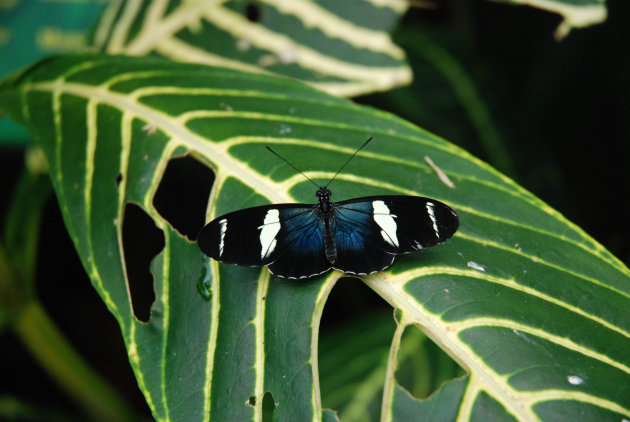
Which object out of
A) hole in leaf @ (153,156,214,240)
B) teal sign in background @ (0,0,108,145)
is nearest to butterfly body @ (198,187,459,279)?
hole in leaf @ (153,156,214,240)

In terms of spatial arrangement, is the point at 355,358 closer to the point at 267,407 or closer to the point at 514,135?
the point at 267,407

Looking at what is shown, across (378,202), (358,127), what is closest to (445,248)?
(378,202)

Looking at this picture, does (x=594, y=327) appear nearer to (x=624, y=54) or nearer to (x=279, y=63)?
(x=279, y=63)

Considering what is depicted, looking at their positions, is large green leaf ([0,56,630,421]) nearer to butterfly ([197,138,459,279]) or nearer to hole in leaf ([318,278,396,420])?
butterfly ([197,138,459,279])

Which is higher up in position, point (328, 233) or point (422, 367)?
point (328, 233)

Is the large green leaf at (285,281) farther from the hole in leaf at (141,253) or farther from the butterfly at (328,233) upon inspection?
the hole in leaf at (141,253)

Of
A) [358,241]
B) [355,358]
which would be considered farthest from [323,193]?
[355,358]

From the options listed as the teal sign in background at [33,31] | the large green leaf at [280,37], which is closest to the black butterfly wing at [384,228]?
the large green leaf at [280,37]
